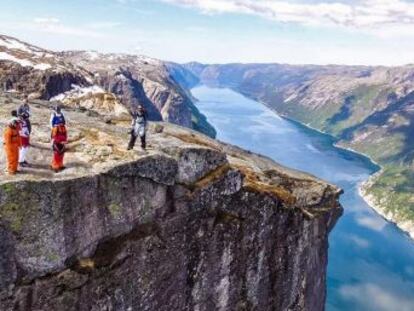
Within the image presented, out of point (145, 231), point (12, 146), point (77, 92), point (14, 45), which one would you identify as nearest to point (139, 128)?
point (145, 231)

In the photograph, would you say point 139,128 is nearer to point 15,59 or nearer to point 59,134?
point 59,134

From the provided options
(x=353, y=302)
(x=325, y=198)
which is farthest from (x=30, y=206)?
(x=353, y=302)

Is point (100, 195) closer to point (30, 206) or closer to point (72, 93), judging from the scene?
point (30, 206)

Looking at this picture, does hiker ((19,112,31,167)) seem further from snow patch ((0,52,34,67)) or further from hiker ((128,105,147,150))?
snow patch ((0,52,34,67))

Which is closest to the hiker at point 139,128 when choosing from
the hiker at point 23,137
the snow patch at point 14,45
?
the hiker at point 23,137

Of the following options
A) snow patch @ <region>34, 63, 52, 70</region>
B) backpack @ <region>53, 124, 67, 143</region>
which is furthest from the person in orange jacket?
snow patch @ <region>34, 63, 52, 70</region>

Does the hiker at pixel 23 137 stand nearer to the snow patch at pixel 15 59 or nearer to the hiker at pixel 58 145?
the hiker at pixel 58 145
